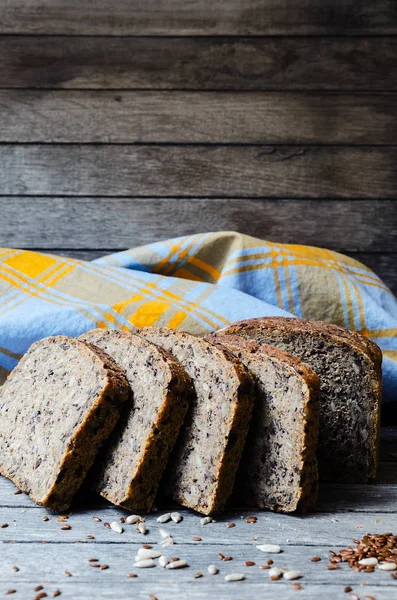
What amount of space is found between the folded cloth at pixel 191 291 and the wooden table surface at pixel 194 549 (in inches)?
32.0

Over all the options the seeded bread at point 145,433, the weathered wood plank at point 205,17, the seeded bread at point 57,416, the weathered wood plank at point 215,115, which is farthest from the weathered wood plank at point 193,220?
the seeded bread at point 145,433

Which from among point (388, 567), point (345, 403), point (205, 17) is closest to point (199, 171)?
point (205, 17)

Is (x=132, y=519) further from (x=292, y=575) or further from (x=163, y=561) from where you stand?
(x=292, y=575)

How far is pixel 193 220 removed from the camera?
124 inches

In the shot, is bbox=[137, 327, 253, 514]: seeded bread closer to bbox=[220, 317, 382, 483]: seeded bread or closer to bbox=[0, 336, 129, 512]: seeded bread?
bbox=[0, 336, 129, 512]: seeded bread

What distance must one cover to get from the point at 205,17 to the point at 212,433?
230 centimetres

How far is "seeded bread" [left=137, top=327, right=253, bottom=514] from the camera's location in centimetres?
141

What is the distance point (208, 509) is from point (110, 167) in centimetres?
211

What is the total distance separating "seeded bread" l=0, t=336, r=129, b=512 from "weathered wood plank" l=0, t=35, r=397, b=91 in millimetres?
1795

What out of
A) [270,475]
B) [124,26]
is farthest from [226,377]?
[124,26]

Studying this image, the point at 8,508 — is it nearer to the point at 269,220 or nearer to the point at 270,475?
the point at 270,475

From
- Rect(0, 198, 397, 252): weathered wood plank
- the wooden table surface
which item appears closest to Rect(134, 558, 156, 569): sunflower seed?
the wooden table surface

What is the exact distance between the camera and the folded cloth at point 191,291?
7.48 ft

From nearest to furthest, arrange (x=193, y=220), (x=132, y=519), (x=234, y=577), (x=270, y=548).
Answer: (x=234, y=577) < (x=270, y=548) < (x=132, y=519) < (x=193, y=220)
